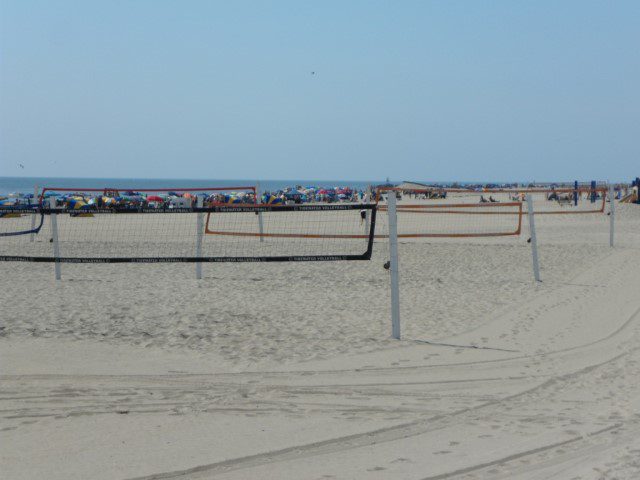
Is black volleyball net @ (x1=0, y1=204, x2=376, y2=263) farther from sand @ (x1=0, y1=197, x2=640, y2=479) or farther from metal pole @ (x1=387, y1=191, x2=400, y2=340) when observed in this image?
sand @ (x1=0, y1=197, x2=640, y2=479)

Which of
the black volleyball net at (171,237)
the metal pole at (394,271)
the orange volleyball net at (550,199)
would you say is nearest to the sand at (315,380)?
the metal pole at (394,271)

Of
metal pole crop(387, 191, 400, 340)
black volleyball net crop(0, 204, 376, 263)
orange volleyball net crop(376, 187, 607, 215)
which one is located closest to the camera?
metal pole crop(387, 191, 400, 340)

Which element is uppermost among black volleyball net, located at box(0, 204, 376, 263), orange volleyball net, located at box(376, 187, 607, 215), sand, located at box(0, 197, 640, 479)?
orange volleyball net, located at box(376, 187, 607, 215)

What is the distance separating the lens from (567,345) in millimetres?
7277

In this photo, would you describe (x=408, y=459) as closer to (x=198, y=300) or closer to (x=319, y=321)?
(x=319, y=321)

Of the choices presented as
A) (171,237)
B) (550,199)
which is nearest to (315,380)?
(171,237)

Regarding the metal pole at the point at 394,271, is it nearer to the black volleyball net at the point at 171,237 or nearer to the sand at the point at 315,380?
the sand at the point at 315,380

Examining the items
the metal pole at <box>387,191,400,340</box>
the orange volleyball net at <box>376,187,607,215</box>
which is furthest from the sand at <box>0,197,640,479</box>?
the orange volleyball net at <box>376,187,607,215</box>

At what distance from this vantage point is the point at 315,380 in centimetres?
585

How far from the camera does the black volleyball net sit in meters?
11.5

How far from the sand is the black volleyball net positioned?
756 millimetres

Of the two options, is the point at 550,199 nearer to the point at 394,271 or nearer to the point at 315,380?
the point at 394,271

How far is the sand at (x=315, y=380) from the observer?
4129 millimetres

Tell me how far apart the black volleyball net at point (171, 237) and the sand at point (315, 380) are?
0.76 meters
